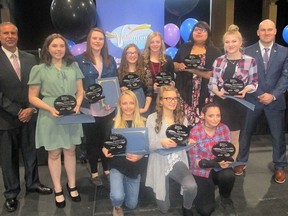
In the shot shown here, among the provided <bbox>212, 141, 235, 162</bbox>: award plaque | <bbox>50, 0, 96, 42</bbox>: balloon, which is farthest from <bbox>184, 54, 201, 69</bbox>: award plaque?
<bbox>50, 0, 96, 42</bbox>: balloon

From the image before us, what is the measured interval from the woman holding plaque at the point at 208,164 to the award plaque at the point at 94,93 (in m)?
0.83

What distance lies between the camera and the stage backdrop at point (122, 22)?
4082 mm

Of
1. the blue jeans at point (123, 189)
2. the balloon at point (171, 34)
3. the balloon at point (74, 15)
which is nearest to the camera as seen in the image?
the blue jeans at point (123, 189)

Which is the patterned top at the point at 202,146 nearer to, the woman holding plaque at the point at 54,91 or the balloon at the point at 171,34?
the woman holding plaque at the point at 54,91

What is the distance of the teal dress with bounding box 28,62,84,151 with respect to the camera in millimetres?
2699

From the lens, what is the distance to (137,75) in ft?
9.97

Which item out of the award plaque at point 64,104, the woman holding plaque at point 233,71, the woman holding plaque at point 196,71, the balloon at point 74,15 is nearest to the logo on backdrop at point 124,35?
the balloon at point 74,15

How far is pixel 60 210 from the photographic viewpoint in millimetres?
2930

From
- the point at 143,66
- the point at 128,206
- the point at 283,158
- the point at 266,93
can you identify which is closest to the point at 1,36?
the point at 143,66

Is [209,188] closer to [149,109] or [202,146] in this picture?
[202,146]

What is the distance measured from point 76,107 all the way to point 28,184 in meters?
1.00

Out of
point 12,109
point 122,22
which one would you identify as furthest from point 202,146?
point 122,22

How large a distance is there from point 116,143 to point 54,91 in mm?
663

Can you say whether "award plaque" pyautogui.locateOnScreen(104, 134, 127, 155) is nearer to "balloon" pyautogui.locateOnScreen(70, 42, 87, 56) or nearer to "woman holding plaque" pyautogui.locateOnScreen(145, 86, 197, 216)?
"woman holding plaque" pyautogui.locateOnScreen(145, 86, 197, 216)
